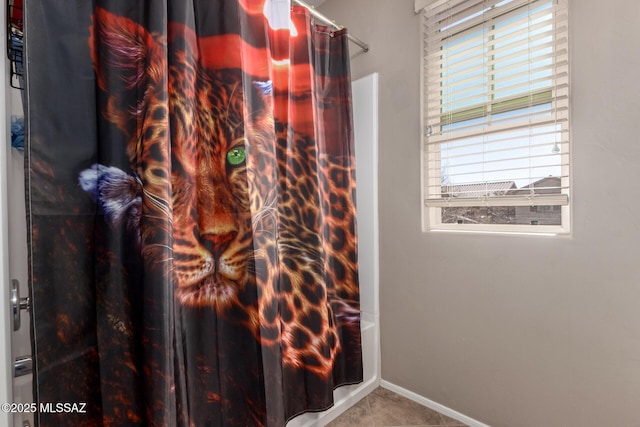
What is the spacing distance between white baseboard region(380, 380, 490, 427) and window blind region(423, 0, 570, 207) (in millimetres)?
987

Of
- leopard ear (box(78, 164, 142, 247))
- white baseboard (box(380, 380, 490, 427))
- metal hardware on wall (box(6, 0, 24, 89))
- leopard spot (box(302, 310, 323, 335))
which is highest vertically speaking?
metal hardware on wall (box(6, 0, 24, 89))

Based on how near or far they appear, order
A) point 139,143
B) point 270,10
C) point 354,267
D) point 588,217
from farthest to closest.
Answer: point 354,267 → point 270,10 → point 588,217 → point 139,143

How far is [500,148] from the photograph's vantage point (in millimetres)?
1338

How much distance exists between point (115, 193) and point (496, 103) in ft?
4.91

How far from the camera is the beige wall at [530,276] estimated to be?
105 centimetres

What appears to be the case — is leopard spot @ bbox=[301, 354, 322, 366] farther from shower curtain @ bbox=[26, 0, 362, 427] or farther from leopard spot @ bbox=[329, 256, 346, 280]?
leopard spot @ bbox=[329, 256, 346, 280]

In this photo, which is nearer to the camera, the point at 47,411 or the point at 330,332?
the point at 47,411

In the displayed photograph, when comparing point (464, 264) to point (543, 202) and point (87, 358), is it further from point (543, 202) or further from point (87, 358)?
point (87, 358)

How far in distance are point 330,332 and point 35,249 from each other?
111cm

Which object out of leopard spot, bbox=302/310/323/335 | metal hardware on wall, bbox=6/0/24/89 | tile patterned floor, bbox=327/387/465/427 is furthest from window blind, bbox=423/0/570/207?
metal hardware on wall, bbox=6/0/24/89

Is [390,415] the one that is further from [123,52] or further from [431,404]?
[123,52]

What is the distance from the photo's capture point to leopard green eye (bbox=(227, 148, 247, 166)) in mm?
1042

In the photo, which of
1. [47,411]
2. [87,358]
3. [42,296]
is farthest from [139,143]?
[47,411]

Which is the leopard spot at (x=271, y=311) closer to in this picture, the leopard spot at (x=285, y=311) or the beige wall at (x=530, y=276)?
the leopard spot at (x=285, y=311)
